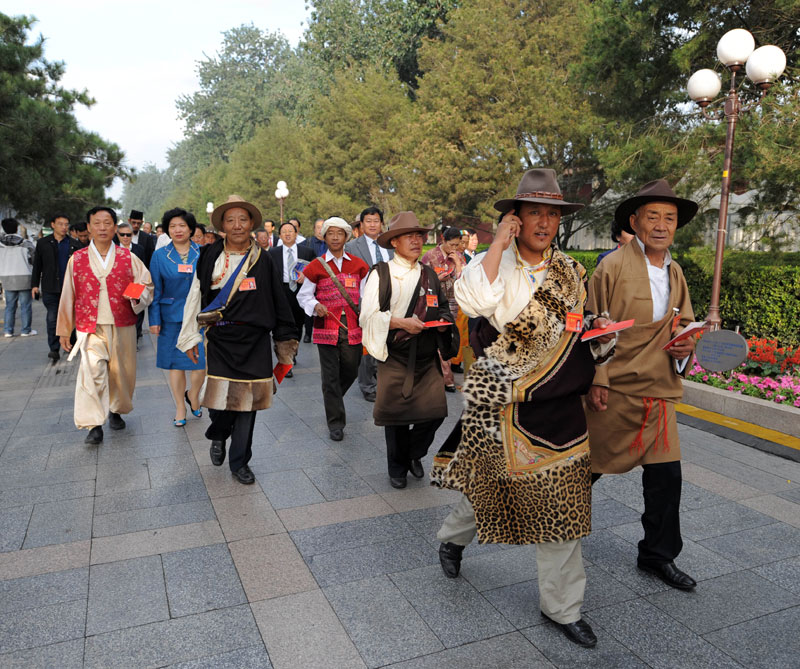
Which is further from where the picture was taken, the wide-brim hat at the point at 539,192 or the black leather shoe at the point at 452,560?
the black leather shoe at the point at 452,560

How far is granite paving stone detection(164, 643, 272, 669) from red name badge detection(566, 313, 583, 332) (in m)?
1.77

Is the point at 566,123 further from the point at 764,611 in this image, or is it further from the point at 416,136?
the point at 764,611

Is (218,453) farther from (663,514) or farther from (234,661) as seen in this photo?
(663,514)

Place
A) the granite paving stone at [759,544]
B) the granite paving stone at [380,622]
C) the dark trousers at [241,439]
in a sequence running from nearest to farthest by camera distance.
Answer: the granite paving stone at [380,622] < the granite paving stone at [759,544] < the dark trousers at [241,439]

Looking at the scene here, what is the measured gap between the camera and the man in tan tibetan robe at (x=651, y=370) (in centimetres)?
330

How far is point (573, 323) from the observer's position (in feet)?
9.44

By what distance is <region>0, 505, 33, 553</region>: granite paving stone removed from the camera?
12.2ft

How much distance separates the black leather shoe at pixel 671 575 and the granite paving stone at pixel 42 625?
101 inches

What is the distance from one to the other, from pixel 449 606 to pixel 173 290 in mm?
3941

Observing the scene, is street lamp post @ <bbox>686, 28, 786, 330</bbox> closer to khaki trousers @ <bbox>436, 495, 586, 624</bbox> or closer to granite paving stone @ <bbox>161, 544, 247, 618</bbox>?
khaki trousers @ <bbox>436, 495, 586, 624</bbox>

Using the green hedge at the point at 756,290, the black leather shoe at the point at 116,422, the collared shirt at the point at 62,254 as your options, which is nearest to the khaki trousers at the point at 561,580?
the black leather shoe at the point at 116,422

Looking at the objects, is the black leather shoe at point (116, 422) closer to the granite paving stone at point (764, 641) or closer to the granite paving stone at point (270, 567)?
the granite paving stone at point (270, 567)

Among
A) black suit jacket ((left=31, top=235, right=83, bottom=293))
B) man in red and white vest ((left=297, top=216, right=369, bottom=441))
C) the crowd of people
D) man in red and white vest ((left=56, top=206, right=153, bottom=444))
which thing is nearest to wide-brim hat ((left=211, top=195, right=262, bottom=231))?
the crowd of people

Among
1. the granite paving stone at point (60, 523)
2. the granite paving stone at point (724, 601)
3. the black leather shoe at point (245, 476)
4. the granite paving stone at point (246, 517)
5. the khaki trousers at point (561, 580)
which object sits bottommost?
the granite paving stone at point (60, 523)
